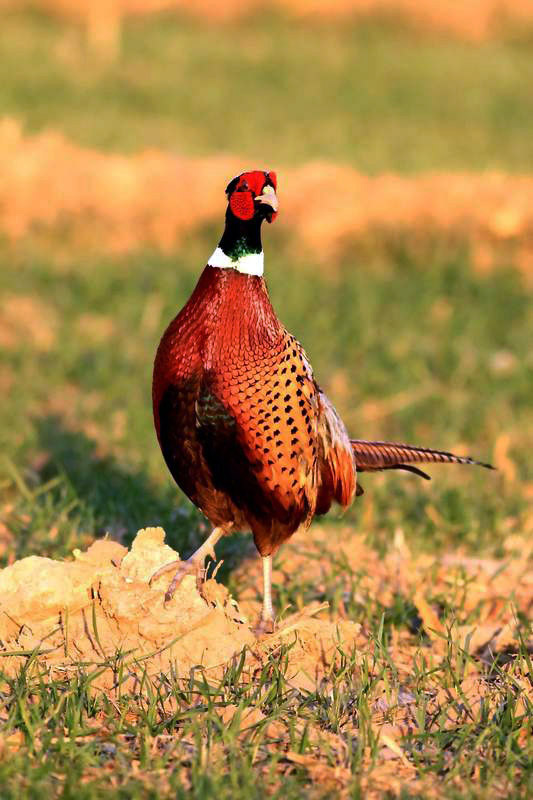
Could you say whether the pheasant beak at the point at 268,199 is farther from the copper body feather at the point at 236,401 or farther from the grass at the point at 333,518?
the grass at the point at 333,518

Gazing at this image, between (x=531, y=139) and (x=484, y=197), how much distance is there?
18.8ft

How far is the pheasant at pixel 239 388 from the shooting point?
3.52 m

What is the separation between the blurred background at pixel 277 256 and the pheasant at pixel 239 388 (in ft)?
3.73

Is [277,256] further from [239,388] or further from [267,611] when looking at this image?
[239,388]

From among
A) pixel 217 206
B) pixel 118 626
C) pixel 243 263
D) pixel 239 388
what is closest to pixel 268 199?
pixel 243 263

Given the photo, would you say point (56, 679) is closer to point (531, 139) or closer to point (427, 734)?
point (427, 734)

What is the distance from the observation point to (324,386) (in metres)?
7.89

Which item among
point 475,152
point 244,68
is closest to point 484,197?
point 475,152

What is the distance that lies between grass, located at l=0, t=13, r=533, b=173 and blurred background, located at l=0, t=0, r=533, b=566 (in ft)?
0.23

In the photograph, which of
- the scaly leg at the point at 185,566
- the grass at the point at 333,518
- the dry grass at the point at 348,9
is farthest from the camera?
the dry grass at the point at 348,9

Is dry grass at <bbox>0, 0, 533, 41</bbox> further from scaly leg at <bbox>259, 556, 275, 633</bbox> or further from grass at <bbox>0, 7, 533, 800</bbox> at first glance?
scaly leg at <bbox>259, 556, 275, 633</bbox>

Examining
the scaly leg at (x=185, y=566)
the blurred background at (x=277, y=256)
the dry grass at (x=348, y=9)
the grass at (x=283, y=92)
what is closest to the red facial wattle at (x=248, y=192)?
the scaly leg at (x=185, y=566)

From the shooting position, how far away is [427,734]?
10.4 ft

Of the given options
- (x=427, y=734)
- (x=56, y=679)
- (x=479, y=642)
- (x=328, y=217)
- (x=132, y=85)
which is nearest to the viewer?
(x=427, y=734)
